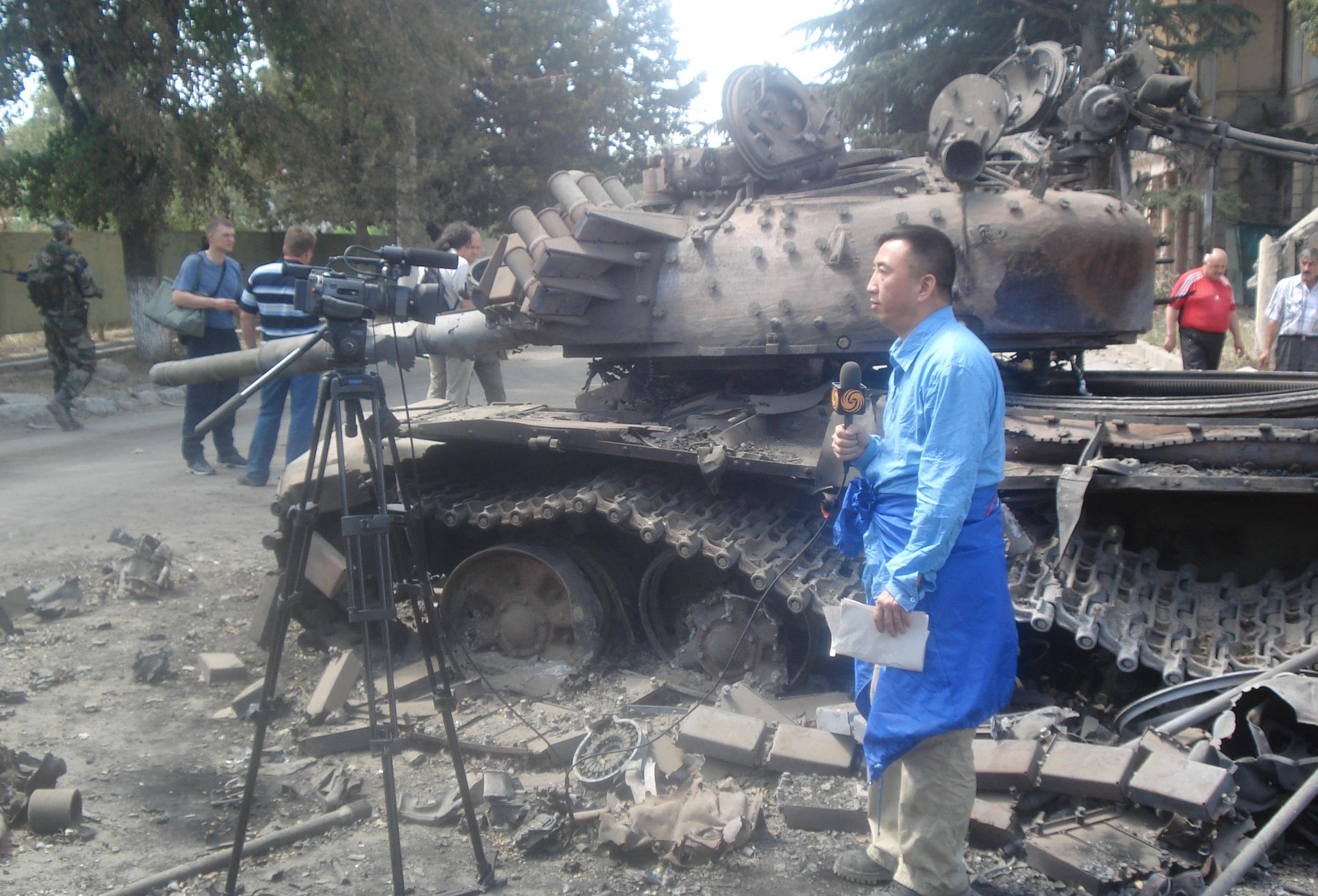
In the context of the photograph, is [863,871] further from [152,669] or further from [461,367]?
[461,367]

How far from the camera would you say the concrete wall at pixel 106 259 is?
16.3m

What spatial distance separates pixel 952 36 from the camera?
20.9m

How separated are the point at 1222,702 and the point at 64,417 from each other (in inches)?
439

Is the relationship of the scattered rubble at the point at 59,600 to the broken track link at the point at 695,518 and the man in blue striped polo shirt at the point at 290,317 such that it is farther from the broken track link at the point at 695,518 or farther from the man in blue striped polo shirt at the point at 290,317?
the broken track link at the point at 695,518

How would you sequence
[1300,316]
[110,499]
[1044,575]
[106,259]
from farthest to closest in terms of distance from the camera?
[106,259] → [1300,316] → [110,499] → [1044,575]

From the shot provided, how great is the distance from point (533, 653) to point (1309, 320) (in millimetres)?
8060

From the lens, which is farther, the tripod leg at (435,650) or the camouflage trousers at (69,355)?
the camouflage trousers at (69,355)

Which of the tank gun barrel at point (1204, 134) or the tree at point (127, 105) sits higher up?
the tree at point (127, 105)

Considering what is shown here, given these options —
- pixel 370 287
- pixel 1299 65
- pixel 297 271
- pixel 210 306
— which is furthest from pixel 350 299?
pixel 1299 65

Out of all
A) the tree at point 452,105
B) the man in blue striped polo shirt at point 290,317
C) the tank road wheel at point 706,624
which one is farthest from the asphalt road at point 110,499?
the tree at point 452,105

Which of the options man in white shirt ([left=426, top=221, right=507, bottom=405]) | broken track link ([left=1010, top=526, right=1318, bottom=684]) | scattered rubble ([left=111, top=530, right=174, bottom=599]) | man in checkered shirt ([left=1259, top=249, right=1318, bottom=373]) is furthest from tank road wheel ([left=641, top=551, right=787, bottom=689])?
man in checkered shirt ([left=1259, top=249, right=1318, bottom=373])

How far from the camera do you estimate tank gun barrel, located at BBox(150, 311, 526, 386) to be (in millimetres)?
3611

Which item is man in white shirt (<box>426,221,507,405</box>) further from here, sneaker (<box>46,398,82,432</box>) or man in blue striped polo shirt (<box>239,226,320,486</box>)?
sneaker (<box>46,398,82,432</box>)

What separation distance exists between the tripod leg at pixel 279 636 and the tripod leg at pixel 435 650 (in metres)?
0.23
